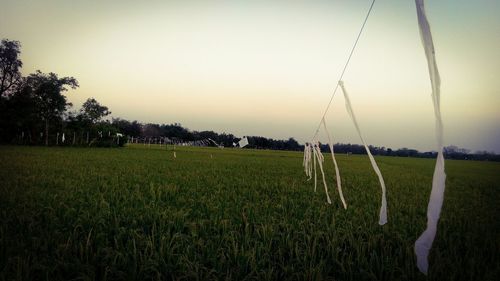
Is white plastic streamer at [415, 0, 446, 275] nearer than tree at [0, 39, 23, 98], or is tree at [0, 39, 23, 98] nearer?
white plastic streamer at [415, 0, 446, 275]

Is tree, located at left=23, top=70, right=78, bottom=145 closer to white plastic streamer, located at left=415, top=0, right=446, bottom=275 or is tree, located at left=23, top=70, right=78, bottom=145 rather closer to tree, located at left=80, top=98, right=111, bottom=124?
tree, located at left=80, top=98, right=111, bottom=124

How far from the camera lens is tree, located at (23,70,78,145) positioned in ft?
153

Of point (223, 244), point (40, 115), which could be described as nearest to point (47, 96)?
point (40, 115)

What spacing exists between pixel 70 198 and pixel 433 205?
21.1 feet

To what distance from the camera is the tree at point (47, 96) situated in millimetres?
46662

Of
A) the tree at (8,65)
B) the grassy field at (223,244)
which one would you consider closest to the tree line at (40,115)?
the tree at (8,65)

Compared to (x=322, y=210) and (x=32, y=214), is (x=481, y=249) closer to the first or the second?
(x=322, y=210)

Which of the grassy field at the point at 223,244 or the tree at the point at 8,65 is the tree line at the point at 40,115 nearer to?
the tree at the point at 8,65

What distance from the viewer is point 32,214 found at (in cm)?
504

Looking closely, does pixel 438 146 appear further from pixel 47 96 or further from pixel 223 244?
pixel 47 96

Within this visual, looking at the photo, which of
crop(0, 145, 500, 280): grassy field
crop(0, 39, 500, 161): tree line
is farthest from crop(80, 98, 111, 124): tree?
crop(0, 145, 500, 280): grassy field

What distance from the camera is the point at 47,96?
47.6m

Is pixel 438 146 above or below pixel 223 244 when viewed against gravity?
above

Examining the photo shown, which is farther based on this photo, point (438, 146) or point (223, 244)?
point (223, 244)
